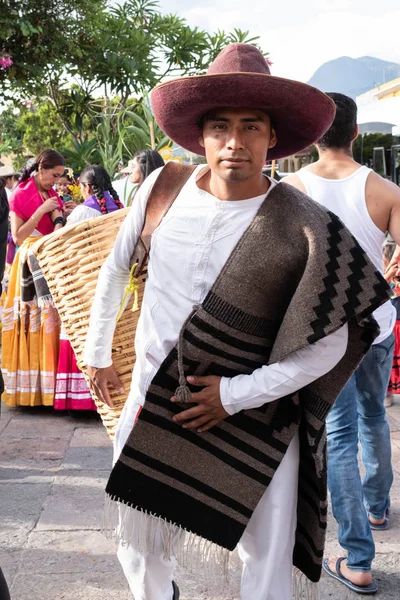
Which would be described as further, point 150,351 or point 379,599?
point 379,599

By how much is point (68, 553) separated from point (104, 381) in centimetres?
119

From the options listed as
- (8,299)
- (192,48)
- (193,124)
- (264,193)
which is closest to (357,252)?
(264,193)

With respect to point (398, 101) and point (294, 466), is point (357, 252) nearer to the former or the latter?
point (294, 466)

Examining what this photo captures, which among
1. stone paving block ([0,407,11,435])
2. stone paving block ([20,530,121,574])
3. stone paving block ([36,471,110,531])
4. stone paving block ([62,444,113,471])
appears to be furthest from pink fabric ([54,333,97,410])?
stone paving block ([20,530,121,574])

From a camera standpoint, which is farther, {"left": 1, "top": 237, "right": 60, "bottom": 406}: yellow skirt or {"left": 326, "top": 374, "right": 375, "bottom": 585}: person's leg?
{"left": 1, "top": 237, "right": 60, "bottom": 406}: yellow skirt

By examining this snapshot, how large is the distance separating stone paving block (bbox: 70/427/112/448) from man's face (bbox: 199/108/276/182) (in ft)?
10.7

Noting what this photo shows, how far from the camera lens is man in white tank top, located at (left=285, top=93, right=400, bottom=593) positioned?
3078mm

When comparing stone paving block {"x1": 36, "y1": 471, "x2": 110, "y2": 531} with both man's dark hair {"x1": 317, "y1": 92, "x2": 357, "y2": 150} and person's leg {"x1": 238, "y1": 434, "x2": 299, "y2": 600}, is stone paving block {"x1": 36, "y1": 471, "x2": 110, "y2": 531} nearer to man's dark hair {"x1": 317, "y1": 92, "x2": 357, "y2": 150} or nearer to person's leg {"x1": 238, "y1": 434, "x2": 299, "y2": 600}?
person's leg {"x1": 238, "y1": 434, "x2": 299, "y2": 600}

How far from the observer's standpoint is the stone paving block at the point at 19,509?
12.0 feet

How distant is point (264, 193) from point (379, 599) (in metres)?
1.77

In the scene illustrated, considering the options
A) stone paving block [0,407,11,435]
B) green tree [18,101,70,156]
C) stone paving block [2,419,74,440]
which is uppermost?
stone paving block [2,419,74,440]

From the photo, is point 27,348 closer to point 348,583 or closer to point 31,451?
point 31,451

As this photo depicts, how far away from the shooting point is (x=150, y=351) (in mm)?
2340

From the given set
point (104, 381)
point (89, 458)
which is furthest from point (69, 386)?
point (104, 381)
